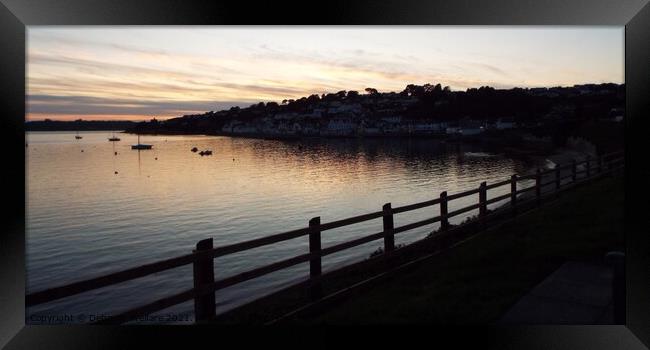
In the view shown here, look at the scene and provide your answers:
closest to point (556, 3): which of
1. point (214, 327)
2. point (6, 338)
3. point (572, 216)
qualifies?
point (214, 327)

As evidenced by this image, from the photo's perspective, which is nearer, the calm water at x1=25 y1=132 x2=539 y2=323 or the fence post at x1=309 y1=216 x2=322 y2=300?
the fence post at x1=309 y1=216 x2=322 y2=300

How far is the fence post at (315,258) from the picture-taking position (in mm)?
6641

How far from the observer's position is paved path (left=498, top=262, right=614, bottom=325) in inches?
224

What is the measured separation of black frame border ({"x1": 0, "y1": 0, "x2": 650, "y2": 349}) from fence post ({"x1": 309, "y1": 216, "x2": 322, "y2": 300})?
904mm

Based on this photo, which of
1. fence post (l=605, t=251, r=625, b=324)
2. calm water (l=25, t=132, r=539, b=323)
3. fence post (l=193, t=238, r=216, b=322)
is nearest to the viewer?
fence post (l=605, t=251, r=625, b=324)

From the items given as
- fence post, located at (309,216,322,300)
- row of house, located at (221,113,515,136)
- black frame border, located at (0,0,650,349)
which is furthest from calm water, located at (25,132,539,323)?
row of house, located at (221,113,515,136)

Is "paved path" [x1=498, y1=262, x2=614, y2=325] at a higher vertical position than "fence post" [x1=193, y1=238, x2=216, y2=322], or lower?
lower

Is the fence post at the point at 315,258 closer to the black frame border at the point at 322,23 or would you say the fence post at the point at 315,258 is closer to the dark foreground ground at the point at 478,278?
the dark foreground ground at the point at 478,278

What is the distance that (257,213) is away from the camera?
1334 inches

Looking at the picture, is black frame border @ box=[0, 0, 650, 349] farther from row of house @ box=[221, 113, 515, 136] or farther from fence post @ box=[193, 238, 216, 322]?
row of house @ box=[221, 113, 515, 136]

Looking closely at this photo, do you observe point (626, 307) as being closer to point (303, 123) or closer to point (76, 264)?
point (76, 264)

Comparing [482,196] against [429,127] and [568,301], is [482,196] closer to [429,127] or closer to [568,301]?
[568,301]

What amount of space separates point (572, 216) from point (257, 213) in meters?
24.0

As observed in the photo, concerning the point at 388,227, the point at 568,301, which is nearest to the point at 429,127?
the point at 388,227
